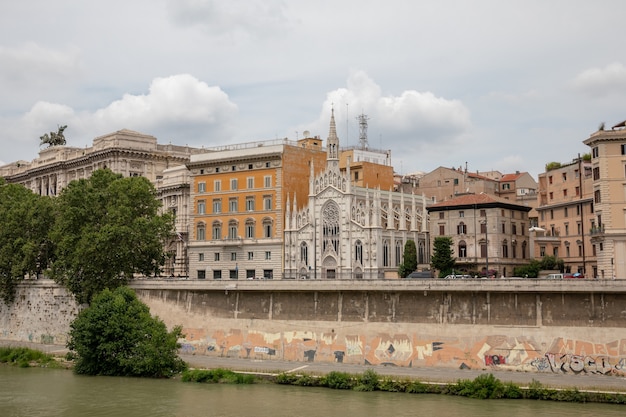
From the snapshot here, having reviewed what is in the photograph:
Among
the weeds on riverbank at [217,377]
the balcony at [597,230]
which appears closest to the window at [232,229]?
the weeds on riverbank at [217,377]

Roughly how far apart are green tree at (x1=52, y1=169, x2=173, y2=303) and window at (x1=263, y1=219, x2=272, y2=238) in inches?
405

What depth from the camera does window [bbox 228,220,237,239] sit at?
7275cm

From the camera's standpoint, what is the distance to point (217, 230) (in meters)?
73.9

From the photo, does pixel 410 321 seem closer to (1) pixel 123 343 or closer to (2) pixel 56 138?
(1) pixel 123 343

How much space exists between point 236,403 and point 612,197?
99.2 feet

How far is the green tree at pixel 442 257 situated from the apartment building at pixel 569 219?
788 centimetres

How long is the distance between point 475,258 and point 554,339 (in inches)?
962

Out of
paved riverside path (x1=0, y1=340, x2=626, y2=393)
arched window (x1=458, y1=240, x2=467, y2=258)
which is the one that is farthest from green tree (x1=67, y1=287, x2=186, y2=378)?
arched window (x1=458, y1=240, x2=467, y2=258)

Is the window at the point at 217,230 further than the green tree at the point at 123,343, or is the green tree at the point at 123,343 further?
the window at the point at 217,230

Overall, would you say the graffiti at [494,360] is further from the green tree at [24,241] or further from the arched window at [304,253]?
the green tree at [24,241]

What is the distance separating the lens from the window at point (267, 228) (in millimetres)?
70812

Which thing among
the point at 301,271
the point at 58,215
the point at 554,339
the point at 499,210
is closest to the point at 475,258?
the point at 499,210

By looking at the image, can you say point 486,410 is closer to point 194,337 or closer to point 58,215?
point 194,337

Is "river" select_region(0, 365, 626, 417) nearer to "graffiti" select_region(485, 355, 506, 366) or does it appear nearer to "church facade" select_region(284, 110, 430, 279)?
"graffiti" select_region(485, 355, 506, 366)
